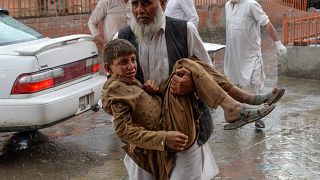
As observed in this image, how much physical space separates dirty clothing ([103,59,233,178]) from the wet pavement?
2045 mm

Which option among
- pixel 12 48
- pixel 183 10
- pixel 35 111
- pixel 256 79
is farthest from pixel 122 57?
pixel 183 10

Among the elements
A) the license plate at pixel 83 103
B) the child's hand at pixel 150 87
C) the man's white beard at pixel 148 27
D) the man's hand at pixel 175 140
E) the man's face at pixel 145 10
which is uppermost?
the man's face at pixel 145 10

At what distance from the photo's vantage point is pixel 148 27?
3.45 m

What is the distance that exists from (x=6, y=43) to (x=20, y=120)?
40.7 inches

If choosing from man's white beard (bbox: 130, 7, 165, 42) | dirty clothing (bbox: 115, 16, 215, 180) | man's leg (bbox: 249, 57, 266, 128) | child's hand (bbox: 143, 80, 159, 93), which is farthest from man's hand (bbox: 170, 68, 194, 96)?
man's leg (bbox: 249, 57, 266, 128)

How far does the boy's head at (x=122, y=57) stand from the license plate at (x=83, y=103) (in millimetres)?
2907

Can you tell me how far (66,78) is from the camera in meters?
6.12

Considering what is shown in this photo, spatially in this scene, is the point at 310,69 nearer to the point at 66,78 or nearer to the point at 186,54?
the point at 66,78

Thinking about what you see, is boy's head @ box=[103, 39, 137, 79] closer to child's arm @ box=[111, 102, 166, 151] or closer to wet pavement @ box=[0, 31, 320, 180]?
child's arm @ box=[111, 102, 166, 151]

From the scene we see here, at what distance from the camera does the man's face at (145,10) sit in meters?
3.40

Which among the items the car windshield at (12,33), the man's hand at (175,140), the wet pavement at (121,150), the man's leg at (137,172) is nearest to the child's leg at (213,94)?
the man's hand at (175,140)

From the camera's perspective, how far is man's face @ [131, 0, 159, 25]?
3402mm

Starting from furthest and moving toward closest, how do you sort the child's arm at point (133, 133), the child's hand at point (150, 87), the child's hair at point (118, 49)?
the child's hand at point (150, 87) → the child's hair at point (118, 49) → the child's arm at point (133, 133)

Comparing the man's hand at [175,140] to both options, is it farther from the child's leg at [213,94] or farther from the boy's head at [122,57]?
the boy's head at [122,57]
